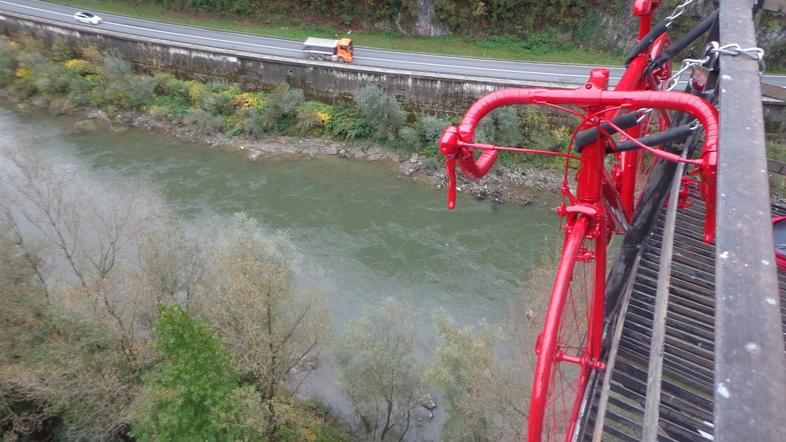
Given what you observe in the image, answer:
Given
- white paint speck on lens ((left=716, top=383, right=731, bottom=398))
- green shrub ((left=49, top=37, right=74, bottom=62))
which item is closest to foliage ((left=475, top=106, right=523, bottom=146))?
white paint speck on lens ((left=716, top=383, right=731, bottom=398))

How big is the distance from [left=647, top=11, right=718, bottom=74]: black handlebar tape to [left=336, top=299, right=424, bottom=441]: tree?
651 cm

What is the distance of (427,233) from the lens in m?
15.8

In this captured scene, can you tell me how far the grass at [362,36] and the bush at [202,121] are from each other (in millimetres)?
5379

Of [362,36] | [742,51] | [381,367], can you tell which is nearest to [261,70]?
[362,36]

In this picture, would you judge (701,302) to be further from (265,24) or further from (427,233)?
(265,24)

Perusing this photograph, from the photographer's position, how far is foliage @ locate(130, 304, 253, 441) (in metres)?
7.45

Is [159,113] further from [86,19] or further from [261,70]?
[86,19]

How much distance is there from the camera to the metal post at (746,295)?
52.5 inches

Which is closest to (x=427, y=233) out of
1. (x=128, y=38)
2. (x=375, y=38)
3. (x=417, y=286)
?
(x=417, y=286)

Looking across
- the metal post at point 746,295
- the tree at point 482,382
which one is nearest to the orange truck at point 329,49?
the tree at point 482,382

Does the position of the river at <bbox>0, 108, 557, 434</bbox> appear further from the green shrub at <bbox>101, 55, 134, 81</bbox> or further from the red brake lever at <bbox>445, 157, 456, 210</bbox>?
the red brake lever at <bbox>445, 157, 456, 210</bbox>

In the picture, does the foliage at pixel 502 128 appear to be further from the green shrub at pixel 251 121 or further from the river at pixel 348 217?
the green shrub at pixel 251 121

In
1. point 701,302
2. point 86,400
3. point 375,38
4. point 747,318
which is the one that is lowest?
point 86,400

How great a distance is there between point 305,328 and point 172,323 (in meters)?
3.09
